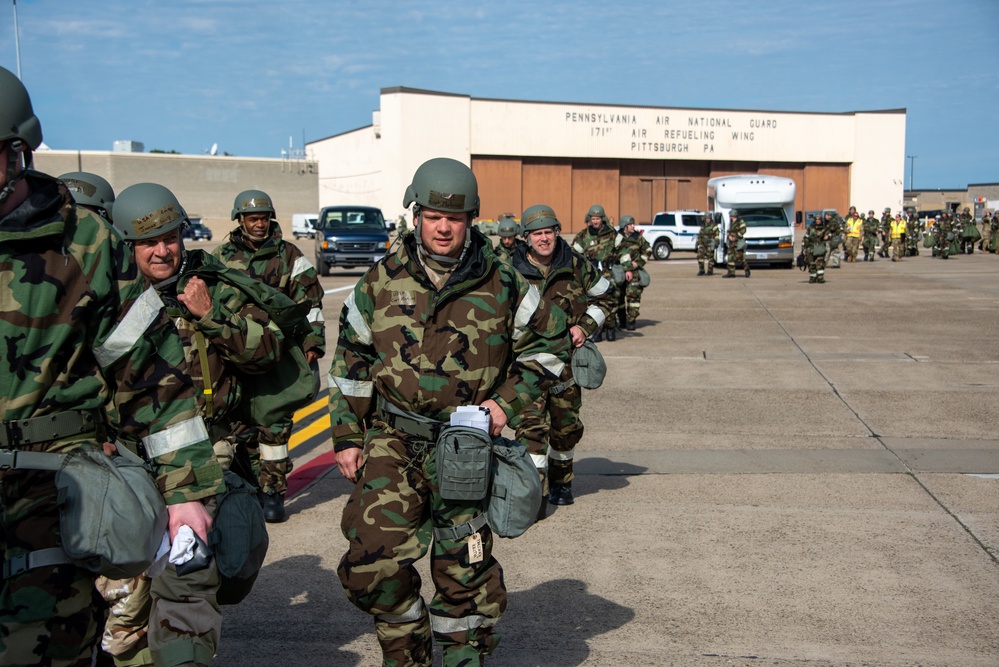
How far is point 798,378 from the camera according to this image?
12.3 meters

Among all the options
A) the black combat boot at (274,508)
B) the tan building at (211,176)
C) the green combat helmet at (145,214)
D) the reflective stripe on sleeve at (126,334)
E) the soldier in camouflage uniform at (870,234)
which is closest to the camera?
the reflective stripe on sleeve at (126,334)

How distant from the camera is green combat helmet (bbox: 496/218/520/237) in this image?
12305 mm

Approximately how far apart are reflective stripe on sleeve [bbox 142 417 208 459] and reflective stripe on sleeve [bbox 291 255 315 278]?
4049mm

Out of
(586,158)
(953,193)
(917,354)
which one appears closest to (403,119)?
(586,158)

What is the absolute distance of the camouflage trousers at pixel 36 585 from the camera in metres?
2.84

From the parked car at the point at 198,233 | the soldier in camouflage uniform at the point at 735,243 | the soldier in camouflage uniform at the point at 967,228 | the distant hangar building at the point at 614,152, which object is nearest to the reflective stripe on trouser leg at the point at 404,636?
the soldier in camouflage uniform at the point at 735,243

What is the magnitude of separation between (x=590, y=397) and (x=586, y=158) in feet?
167

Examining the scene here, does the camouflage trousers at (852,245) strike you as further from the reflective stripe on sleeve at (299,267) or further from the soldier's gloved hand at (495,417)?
the soldier's gloved hand at (495,417)

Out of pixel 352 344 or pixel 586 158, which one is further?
pixel 586 158

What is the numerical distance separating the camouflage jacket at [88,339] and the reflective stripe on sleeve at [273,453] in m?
3.79

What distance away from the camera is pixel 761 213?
1320 inches

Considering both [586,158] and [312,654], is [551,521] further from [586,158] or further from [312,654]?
[586,158]

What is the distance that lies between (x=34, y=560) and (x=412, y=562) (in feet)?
5.00

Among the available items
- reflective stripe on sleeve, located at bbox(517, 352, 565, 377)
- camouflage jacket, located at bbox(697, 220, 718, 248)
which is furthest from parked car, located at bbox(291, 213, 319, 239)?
reflective stripe on sleeve, located at bbox(517, 352, 565, 377)
